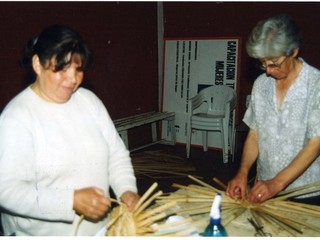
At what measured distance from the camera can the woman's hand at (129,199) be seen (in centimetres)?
163

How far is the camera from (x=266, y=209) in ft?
5.76

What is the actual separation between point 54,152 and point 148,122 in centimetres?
446

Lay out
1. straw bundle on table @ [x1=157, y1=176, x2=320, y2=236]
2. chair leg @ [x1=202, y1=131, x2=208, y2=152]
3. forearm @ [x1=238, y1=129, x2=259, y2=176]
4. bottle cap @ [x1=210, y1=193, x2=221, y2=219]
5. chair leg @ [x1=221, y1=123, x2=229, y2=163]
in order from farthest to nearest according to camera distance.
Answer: chair leg @ [x1=202, y1=131, x2=208, y2=152] → chair leg @ [x1=221, y1=123, x2=229, y2=163] → forearm @ [x1=238, y1=129, x2=259, y2=176] → straw bundle on table @ [x1=157, y1=176, x2=320, y2=236] → bottle cap @ [x1=210, y1=193, x2=221, y2=219]

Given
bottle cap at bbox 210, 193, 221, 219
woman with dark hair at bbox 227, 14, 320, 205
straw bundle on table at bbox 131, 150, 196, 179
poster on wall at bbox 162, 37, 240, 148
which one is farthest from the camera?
poster on wall at bbox 162, 37, 240, 148

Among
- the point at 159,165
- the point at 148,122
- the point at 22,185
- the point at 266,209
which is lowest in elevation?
the point at 159,165

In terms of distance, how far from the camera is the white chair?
5770 millimetres

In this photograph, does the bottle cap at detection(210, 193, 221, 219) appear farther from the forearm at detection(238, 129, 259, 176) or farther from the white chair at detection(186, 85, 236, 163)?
the white chair at detection(186, 85, 236, 163)

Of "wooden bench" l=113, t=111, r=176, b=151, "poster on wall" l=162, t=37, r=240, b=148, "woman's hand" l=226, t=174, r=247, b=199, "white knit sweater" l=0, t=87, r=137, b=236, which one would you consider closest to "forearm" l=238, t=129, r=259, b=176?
"woman's hand" l=226, t=174, r=247, b=199

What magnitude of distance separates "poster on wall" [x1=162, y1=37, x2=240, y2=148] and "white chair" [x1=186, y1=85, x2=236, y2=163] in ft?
0.57

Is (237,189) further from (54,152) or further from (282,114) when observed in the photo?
(54,152)

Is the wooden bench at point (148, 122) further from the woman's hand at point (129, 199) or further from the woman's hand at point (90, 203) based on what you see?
the woman's hand at point (90, 203)

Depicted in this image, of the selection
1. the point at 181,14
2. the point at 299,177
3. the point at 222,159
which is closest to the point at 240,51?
the point at 181,14

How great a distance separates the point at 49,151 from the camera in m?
1.51

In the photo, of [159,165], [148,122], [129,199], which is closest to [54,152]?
[129,199]
